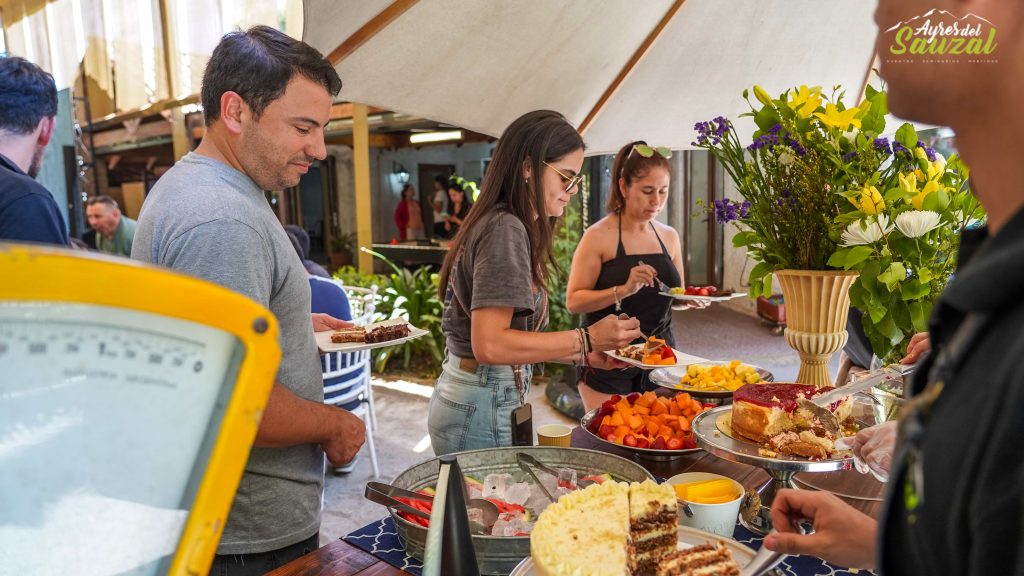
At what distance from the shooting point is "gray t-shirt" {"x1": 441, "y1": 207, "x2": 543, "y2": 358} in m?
2.15

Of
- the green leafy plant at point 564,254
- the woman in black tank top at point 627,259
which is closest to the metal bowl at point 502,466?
the woman in black tank top at point 627,259

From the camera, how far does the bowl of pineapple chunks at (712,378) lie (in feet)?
7.85

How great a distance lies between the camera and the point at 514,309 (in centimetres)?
219

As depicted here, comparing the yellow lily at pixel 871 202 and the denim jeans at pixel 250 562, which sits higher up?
the yellow lily at pixel 871 202

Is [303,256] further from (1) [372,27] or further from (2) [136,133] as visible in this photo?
(2) [136,133]

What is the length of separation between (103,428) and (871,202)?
200cm

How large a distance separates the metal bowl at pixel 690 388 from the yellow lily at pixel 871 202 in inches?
30.0

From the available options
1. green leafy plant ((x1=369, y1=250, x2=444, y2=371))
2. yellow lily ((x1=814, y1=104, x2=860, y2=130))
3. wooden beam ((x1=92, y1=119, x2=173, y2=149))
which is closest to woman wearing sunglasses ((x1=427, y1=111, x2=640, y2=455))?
yellow lily ((x1=814, y1=104, x2=860, y2=130))

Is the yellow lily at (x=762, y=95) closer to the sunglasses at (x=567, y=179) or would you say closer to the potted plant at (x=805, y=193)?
the potted plant at (x=805, y=193)

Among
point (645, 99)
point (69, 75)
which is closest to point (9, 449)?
point (645, 99)

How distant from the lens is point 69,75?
9.45m

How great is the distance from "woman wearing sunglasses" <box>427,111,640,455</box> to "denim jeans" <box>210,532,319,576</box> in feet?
2.66

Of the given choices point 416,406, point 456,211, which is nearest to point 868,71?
point 416,406

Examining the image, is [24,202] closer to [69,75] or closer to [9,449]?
[9,449]
